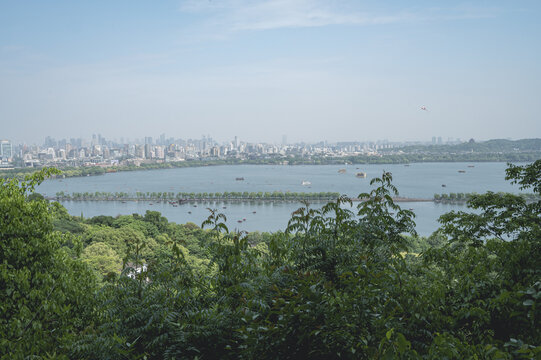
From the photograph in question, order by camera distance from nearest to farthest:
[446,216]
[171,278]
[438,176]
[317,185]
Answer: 1. [171,278]
2. [446,216]
3. [317,185]
4. [438,176]

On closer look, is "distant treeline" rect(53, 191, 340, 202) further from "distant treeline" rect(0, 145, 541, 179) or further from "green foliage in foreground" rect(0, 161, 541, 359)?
"green foliage in foreground" rect(0, 161, 541, 359)

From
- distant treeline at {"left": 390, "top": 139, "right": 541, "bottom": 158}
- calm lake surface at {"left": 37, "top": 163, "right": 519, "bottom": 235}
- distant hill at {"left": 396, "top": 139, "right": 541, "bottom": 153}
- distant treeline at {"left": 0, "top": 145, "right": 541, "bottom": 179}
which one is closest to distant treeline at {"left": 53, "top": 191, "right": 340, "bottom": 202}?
calm lake surface at {"left": 37, "top": 163, "right": 519, "bottom": 235}

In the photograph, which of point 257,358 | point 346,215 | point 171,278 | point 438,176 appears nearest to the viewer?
point 257,358

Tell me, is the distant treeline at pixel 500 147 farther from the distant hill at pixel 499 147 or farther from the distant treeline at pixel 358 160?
the distant treeline at pixel 358 160

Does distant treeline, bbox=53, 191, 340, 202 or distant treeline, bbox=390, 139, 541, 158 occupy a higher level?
distant treeline, bbox=390, 139, 541, 158

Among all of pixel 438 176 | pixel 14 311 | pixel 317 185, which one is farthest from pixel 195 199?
pixel 14 311

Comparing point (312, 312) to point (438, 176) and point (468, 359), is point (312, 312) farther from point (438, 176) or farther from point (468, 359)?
→ point (438, 176)

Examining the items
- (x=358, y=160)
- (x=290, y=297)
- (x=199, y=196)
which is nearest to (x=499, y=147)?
(x=358, y=160)

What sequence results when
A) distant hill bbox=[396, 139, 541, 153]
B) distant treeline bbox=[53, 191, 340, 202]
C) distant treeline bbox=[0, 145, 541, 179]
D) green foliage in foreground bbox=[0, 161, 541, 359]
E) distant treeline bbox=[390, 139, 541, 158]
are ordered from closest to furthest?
green foliage in foreground bbox=[0, 161, 541, 359] → distant treeline bbox=[53, 191, 340, 202] → distant treeline bbox=[0, 145, 541, 179] → distant treeline bbox=[390, 139, 541, 158] → distant hill bbox=[396, 139, 541, 153]
